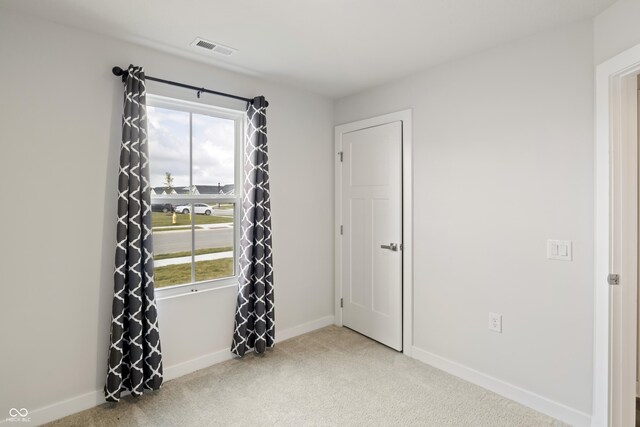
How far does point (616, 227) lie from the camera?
177 cm

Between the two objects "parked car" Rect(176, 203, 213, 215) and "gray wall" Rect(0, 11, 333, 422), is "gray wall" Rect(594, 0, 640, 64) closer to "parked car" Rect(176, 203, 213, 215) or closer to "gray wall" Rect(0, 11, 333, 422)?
"gray wall" Rect(0, 11, 333, 422)

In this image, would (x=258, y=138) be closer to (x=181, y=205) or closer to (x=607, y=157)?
(x=181, y=205)

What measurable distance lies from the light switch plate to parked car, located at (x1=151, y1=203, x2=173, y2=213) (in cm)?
263

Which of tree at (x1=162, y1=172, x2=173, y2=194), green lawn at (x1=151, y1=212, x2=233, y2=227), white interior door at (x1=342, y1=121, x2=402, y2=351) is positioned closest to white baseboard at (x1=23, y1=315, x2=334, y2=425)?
white interior door at (x1=342, y1=121, x2=402, y2=351)

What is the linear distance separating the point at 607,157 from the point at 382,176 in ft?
5.28

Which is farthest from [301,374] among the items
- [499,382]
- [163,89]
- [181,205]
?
[163,89]

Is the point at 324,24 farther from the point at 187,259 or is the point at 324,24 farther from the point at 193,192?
the point at 187,259

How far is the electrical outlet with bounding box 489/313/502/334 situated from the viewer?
232 cm

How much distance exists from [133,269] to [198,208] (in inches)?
27.3

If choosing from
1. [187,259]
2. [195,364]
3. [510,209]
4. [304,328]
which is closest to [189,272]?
[187,259]

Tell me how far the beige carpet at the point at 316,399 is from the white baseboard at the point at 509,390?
0.16 ft

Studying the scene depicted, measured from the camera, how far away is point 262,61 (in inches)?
102

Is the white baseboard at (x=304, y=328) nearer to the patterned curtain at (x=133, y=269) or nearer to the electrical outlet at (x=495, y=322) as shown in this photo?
the patterned curtain at (x=133, y=269)

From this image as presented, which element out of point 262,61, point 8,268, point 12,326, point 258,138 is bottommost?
point 12,326
